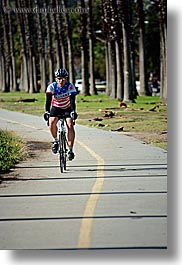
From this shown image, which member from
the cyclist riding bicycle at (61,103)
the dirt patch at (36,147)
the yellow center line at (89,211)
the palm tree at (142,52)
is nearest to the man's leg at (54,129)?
the cyclist riding bicycle at (61,103)

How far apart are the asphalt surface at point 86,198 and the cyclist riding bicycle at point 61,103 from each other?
36cm

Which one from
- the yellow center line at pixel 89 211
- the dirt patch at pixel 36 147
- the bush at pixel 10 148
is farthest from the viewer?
the dirt patch at pixel 36 147

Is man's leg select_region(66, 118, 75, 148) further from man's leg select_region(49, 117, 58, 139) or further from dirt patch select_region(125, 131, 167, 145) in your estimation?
dirt patch select_region(125, 131, 167, 145)

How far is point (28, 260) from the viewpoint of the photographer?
6008 millimetres

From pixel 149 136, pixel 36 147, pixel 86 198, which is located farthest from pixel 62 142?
pixel 149 136

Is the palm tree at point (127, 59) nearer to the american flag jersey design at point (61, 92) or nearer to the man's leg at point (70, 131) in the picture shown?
the man's leg at point (70, 131)

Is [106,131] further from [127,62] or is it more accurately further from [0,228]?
[127,62]

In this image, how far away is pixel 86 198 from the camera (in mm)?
7078

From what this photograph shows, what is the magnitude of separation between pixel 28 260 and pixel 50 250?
24cm

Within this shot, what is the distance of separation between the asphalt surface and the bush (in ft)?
0.39

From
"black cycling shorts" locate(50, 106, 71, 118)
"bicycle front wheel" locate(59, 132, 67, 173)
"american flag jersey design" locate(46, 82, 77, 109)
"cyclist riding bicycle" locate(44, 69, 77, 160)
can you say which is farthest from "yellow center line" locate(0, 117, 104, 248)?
"american flag jersey design" locate(46, 82, 77, 109)

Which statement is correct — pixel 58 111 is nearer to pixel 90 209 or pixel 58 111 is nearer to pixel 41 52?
pixel 90 209

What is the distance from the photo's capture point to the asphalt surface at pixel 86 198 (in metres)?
6.00

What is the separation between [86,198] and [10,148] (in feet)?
8.04
